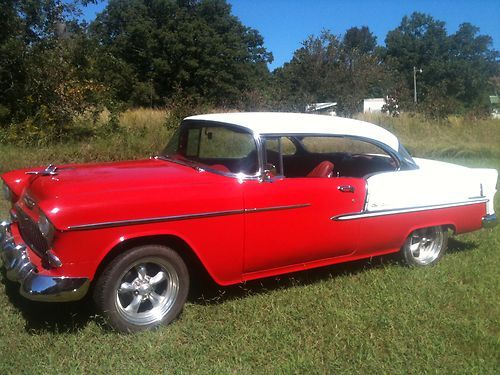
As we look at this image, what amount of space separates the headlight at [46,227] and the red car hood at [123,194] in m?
0.06

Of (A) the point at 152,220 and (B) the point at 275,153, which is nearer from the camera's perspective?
(A) the point at 152,220

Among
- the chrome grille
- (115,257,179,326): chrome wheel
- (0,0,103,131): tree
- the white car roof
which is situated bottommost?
(115,257,179,326): chrome wheel

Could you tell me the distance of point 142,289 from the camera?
3.45m

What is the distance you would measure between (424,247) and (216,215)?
2.53m

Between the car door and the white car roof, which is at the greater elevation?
the white car roof

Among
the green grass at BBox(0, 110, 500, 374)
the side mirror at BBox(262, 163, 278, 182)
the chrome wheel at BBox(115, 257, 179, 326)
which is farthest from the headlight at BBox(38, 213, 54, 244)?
the side mirror at BBox(262, 163, 278, 182)

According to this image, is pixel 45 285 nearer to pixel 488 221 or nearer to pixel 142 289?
pixel 142 289

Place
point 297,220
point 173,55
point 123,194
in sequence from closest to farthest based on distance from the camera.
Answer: point 123,194 < point 297,220 < point 173,55

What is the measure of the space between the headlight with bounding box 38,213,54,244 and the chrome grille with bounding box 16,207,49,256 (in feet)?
0.33

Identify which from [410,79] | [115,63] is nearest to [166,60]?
[115,63]

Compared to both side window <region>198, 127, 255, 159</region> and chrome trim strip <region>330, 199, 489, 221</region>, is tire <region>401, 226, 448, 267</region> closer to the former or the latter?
chrome trim strip <region>330, 199, 489, 221</region>

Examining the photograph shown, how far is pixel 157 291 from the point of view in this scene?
3.56 meters

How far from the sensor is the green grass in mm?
3100

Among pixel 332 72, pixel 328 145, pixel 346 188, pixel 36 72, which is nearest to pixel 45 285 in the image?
pixel 346 188
